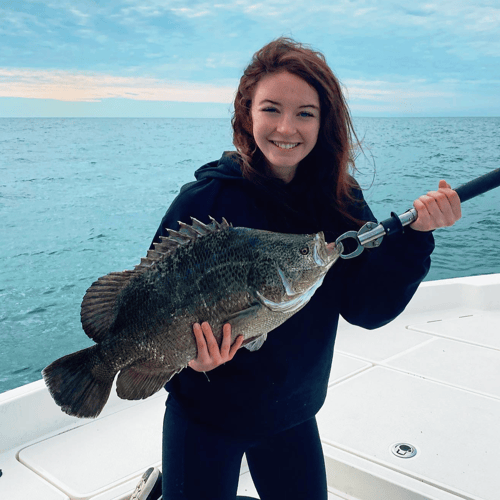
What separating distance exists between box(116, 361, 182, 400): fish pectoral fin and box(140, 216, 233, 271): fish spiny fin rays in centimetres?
24

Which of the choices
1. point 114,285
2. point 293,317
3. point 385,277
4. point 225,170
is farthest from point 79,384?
point 385,277

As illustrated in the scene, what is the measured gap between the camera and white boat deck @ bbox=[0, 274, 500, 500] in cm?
216

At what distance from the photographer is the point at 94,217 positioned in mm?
26250

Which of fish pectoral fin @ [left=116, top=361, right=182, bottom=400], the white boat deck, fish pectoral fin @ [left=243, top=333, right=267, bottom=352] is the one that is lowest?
the white boat deck

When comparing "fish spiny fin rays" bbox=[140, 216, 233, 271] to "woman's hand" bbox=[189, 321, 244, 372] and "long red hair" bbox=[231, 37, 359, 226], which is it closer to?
"woman's hand" bbox=[189, 321, 244, 372]

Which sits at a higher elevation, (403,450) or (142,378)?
(142,378)

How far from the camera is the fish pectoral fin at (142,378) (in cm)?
128

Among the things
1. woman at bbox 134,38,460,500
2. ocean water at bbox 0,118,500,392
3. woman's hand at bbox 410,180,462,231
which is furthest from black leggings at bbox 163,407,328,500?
ocean water at bbox 0,118,500,392

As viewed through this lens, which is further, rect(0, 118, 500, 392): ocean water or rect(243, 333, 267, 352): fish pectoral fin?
rect(0, 118, 500, 392): ocean water

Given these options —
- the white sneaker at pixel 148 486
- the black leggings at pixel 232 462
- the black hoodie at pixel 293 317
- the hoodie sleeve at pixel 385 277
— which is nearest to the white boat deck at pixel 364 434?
the white sneaker at pixel 148 486

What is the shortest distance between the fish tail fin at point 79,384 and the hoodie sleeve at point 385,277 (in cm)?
78

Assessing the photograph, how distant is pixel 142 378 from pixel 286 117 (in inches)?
32.5

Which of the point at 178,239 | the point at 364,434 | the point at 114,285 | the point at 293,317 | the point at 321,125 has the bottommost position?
the point at 364,434

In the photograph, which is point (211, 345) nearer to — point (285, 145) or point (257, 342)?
point (257, 342)
